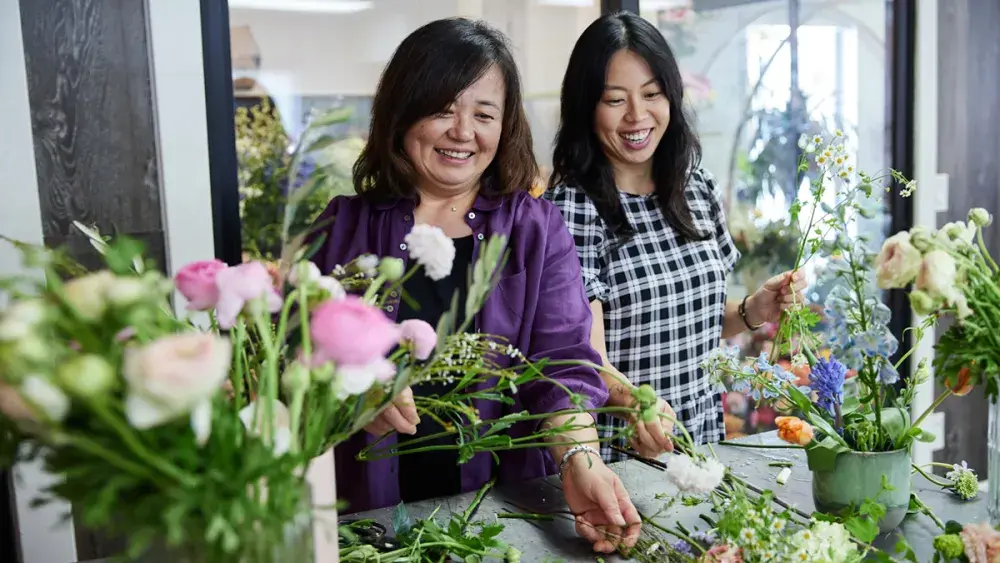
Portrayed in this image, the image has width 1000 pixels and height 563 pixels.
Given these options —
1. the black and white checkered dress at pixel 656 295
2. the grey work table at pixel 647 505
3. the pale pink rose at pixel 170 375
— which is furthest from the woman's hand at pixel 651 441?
the pale pink rose at pixel 170 375

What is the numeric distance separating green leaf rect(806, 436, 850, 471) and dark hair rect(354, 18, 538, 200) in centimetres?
65

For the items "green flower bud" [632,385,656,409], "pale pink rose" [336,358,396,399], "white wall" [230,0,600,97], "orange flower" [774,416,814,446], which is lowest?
"orange flower" [774,416,814,446]

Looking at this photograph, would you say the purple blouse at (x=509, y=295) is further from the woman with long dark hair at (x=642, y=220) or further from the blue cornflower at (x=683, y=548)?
the blue cornflower at (x=683, y=548)

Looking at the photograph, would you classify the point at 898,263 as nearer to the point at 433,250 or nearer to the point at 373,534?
the point at 433,250

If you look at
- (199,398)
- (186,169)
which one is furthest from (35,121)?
(199,398)

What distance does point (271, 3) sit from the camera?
7.63 ft

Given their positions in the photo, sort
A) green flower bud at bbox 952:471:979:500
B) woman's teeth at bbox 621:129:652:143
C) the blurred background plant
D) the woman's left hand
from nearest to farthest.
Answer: green flower bud at bbox 952:471:979:500 → the woman's left hand → woman's teeth at bbox 621:129:652:143 → the blurred background plant

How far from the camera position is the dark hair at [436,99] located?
4.50 ft

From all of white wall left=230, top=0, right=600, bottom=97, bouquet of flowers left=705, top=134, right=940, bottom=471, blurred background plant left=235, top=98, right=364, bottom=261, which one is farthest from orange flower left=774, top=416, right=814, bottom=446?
white wall left=230, top=0, right=600, bottom=97

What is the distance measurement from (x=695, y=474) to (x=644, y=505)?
14.0 inches

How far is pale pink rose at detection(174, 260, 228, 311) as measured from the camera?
0.73 metres

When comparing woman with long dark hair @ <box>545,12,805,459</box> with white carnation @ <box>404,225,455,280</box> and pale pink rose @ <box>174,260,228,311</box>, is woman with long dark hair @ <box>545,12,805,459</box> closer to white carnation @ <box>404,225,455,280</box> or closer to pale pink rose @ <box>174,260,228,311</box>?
white carnation @ <box>404,225,455,280</box>

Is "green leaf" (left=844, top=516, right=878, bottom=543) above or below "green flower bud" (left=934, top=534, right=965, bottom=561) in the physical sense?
above

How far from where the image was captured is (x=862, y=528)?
0.95 m
